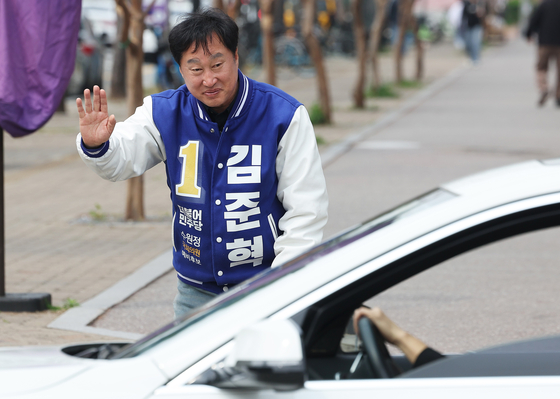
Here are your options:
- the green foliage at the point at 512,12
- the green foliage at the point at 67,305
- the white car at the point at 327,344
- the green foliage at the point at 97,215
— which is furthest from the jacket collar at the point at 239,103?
the green foliage at the point at 512,12

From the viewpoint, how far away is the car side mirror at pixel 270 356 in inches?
72.0

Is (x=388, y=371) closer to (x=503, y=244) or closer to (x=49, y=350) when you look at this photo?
(x=49, y=350)

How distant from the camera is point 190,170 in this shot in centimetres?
304

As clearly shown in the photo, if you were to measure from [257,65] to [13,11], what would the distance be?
814 inches

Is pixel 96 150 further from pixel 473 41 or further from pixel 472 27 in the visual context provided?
pixel 473 41

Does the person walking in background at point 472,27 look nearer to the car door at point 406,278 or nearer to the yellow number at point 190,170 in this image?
the yellow number at point 190,170

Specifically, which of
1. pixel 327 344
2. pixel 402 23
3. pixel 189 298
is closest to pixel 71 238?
pixel 189 298

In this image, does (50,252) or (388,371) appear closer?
(388,371)

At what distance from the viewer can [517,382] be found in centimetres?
199

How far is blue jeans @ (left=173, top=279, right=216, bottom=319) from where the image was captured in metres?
3.17

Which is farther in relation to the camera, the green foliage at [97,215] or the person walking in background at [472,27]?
the person walking in background at [472,27]

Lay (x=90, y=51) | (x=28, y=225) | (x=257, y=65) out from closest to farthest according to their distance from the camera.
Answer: (x=28, y=225), (x=90, y=51), (x=257, y=65)

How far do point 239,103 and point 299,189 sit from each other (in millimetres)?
349

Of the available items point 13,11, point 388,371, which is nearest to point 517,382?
point 388,371
